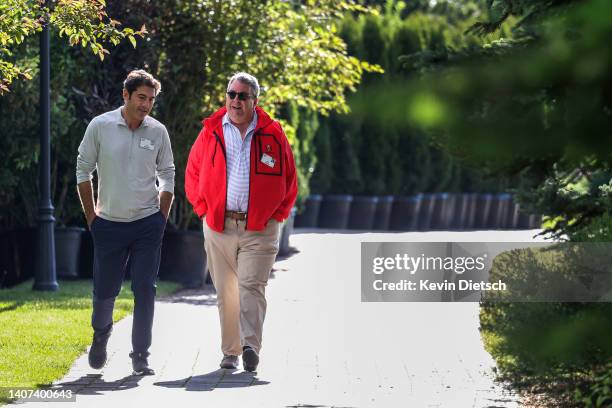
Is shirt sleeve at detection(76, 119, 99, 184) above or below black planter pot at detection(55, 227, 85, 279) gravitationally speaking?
above

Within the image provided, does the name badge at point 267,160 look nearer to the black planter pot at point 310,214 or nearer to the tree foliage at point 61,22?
the tree foliage at point 61,22

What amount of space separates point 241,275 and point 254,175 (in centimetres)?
64

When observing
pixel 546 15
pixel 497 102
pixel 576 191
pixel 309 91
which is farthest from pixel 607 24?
pixel 309 91

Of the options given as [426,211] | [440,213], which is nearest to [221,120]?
[426,211]

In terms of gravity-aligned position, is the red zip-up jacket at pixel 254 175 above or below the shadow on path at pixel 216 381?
above

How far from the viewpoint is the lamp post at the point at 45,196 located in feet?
43.0

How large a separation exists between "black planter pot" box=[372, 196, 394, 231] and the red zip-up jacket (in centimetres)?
2136

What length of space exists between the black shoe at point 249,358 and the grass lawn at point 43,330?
3.64 ft

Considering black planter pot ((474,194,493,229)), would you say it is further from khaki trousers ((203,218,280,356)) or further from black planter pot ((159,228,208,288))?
khaki trousers ((203,218,280,356))

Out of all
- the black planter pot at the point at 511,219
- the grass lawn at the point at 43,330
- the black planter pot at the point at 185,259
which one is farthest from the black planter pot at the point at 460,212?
the grass lawn at the point at 43,330

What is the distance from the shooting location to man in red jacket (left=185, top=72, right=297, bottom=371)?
792 cm

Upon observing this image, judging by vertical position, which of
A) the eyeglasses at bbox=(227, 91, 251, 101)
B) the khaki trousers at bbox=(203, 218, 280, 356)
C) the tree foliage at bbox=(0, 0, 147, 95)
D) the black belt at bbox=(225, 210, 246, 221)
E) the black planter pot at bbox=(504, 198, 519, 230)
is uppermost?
the tree foliage at bbox=(0, 0, 147, 95)

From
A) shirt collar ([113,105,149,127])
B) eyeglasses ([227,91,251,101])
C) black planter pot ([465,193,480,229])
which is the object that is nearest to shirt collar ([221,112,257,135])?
eyeglasses ([227,91,251,101])

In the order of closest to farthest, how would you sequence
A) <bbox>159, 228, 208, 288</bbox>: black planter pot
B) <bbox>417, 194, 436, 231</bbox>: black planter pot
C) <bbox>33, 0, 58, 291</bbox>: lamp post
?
1. <bbox>33, 0, 58, 291</bbox>: lamp post
2. <bbox>159, 228, 208, 288</bbox>: black planter pot
3. <bbox>417, 194, 436, 231</bbox>: black planter pot
